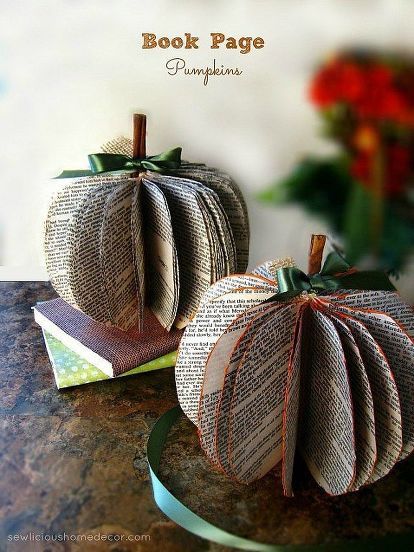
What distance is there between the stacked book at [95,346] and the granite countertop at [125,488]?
0.06 feet

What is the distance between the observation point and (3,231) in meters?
0.68

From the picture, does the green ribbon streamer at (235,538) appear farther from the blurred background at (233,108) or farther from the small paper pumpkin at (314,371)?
the blurred background at (233,108)

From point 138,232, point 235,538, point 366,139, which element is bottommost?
point 235,538

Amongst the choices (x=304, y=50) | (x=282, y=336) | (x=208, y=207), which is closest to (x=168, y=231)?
(x=208, y=207)

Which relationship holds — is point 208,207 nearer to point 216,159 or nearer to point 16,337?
point 216,159

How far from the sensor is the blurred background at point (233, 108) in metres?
0.27

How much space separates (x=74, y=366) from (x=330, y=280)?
25 cm

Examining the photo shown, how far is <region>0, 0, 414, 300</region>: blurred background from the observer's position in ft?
0.88

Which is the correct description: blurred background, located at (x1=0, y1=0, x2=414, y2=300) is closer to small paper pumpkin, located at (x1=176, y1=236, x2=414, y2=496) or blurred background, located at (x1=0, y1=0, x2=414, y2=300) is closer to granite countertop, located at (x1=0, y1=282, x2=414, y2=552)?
small paper pumpkin, located at (x1=176, y1=236, x2=414, y2=496)

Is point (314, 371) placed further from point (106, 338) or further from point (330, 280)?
point (106, 338)

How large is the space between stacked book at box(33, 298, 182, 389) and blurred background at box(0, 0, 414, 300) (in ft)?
0.38

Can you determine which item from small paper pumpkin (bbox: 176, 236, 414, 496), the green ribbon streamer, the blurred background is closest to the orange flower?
the blurred background

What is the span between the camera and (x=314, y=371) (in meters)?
0.46

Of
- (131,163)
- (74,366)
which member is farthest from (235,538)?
(131,163)
